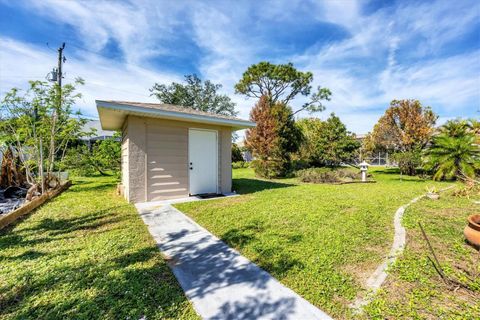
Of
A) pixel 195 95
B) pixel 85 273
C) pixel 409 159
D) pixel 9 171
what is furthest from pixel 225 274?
pixel 195 95

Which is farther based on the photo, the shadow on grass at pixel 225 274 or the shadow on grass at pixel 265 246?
the shadow on grass at pixel 265 246

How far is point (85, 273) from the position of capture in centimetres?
258

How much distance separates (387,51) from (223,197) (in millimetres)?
10210

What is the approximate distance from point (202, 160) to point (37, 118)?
5654 mm

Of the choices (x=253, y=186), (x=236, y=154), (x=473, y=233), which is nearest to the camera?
(x=473, y=233)

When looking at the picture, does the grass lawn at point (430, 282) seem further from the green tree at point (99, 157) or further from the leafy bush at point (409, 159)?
the green tree at point (99, 157)

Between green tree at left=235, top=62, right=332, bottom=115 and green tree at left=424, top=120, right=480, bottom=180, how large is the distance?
12.8m

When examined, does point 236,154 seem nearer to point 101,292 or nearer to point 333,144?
point 333,144

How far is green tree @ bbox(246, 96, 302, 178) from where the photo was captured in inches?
518

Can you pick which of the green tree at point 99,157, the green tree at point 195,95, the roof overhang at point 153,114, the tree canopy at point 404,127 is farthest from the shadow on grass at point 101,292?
the green tree at point 195,95

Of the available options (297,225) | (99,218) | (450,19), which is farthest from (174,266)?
(450,19)

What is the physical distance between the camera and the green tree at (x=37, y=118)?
660cm

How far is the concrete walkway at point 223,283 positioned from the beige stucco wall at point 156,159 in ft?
8.63

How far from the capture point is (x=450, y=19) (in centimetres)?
660
